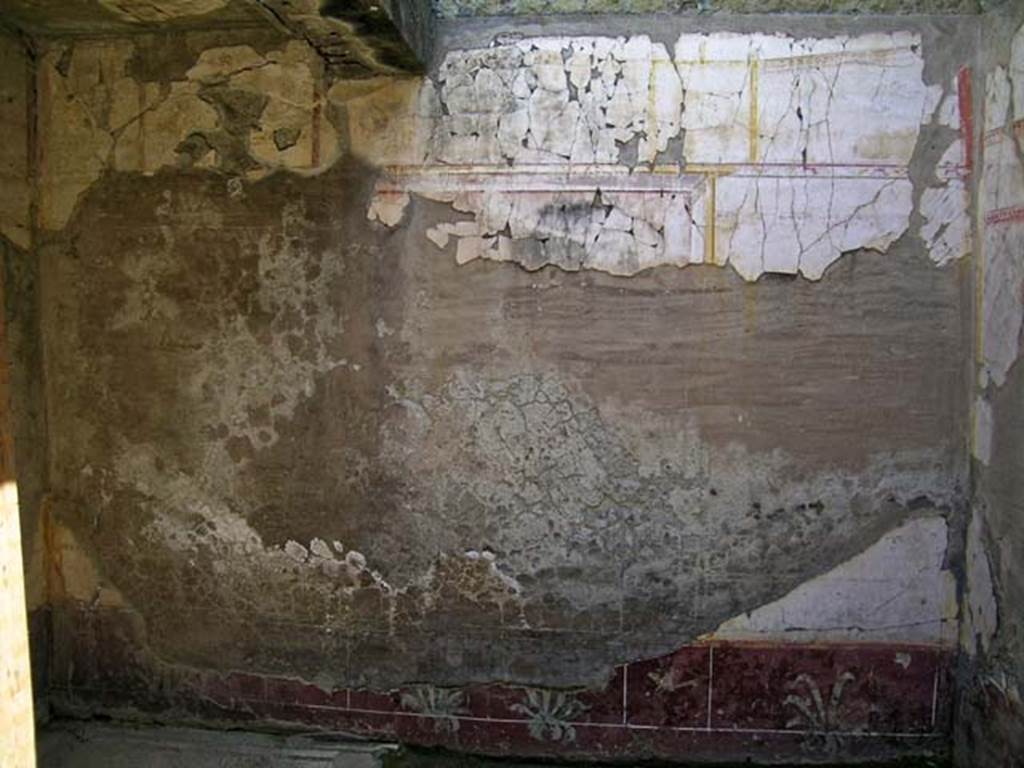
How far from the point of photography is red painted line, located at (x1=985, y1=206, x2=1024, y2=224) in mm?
2146

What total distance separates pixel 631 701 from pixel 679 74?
5.95 ft

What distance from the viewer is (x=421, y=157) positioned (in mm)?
2502

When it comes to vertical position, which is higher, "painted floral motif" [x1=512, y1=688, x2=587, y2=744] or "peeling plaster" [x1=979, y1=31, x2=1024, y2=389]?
"peeling plaster" [x1=979, y1=31, x2=1024, y2=389]

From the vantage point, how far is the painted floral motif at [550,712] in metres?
2.58

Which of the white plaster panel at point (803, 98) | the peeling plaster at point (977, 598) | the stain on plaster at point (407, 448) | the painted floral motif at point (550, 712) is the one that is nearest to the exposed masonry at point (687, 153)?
the white plaster panel at point (803, 98)

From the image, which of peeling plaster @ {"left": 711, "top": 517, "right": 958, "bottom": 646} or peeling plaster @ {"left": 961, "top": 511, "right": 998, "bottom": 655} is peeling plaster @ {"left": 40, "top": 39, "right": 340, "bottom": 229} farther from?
peeling plaster @ {"left": 961, "top": 511, "right": 998, "bottom": 655}

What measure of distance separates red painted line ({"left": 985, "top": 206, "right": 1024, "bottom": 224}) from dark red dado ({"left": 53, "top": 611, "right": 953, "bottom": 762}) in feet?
3.95

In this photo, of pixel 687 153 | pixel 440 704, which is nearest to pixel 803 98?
pixel 687 153

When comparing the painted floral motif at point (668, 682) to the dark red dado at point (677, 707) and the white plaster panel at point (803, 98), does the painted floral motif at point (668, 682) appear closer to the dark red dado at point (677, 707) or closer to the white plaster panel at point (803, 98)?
the dark red dado at point (677, 707)

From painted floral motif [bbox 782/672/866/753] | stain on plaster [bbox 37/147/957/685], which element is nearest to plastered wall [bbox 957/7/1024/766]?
stain on plaster [bbox 37/147/957/685]

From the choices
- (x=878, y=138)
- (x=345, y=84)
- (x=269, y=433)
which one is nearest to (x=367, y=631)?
(x=269, y=433)

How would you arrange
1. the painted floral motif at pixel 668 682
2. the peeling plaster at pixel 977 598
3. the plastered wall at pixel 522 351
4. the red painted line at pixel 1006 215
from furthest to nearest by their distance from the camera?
the painted floral motif at pixel 668 682 → the plastered wall at pixel 522 351 → the peeling plaster at pixel 977 598 → the red painted line at pixel 1006 215

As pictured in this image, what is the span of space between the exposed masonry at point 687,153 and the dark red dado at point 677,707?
114cm

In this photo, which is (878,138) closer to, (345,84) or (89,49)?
(345,84)
